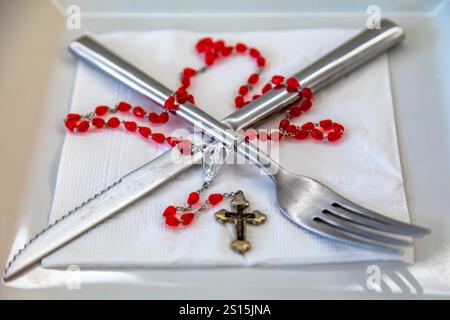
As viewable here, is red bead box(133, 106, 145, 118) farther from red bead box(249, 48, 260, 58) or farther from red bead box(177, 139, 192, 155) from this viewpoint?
red bead box(249, 48, 260, 58)

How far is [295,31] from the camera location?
35.0 inches

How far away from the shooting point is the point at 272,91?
78 cm

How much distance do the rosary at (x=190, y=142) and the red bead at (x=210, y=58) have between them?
3 centimetres

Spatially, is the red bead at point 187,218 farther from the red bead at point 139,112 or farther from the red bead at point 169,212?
the red bead at point 139,112

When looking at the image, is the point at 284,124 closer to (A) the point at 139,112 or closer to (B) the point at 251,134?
(B) the point at 251,134

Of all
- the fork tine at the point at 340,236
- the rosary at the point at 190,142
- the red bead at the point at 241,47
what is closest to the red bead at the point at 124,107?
the rosary at the point at 190,142

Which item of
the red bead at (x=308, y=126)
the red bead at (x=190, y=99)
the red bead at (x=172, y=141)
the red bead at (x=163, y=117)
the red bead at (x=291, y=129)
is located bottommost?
the red bead at (x=172, y=141)

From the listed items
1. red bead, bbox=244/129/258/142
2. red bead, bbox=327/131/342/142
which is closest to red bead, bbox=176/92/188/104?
red bead, bbox=244/129/258/142

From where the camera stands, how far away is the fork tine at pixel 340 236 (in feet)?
2.03

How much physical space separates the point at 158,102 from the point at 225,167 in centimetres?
15

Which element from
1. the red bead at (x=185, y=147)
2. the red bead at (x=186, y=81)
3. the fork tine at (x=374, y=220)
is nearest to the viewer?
the fork tine at (x=374, y=220)

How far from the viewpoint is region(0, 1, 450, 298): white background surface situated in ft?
2.08

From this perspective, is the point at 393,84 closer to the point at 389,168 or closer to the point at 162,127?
the point at 389,168

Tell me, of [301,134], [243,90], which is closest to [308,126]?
[301,134]
